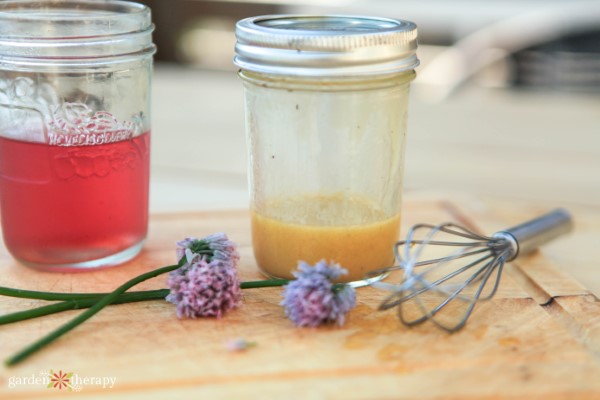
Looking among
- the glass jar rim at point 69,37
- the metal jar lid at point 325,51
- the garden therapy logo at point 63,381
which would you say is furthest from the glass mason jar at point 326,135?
the garden therapy logo at point 63,381

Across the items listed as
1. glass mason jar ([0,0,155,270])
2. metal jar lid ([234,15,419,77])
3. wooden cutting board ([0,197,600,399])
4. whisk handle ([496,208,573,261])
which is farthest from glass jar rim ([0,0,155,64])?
whisk handle ([496,208,573,261])

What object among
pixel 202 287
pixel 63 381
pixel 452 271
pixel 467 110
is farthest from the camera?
pixel 467 110

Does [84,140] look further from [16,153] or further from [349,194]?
[349,194]

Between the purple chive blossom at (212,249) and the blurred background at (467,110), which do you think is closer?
the purple chive blossom at (212,249)

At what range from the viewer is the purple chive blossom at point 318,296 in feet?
2.27

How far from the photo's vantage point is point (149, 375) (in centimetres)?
62

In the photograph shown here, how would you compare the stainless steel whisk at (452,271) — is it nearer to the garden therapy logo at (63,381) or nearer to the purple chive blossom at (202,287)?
the purple chive blossom at (202,287)

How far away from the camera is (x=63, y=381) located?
614 mm

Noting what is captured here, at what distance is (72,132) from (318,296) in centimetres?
30

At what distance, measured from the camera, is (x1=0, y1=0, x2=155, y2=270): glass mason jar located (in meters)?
0.78

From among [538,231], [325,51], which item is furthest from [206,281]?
[538,231]

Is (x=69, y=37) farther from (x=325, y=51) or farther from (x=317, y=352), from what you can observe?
(x=317, y=352)

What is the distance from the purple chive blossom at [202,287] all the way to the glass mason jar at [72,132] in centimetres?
14

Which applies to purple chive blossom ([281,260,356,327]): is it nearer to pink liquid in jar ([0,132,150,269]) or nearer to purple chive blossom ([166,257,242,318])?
purple chive blossom ([166,257,242,318])
